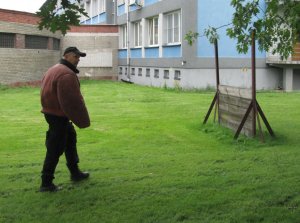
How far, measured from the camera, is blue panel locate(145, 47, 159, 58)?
1105 inches

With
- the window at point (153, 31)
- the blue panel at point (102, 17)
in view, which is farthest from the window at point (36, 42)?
the blue panel at point (102, 17)

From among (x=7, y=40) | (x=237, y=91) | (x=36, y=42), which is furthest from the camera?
(x=36, y=42)

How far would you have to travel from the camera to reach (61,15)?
5.23m

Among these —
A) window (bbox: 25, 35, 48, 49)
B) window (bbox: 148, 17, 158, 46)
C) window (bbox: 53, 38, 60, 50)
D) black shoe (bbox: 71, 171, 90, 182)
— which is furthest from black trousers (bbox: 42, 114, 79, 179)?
window (bbox: 53, 38, 60, 50)

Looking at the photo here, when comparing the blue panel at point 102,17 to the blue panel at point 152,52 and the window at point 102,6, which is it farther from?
the blue panel at point 152,52

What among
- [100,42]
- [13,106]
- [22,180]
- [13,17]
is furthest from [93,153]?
[100,42]

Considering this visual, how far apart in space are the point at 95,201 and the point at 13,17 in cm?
2280

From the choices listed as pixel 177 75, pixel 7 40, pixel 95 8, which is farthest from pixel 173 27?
pixel 95 8

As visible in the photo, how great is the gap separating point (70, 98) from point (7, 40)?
73.6ft

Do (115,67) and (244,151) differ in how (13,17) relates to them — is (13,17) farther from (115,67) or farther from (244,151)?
(244,151)

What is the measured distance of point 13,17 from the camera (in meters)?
27.1

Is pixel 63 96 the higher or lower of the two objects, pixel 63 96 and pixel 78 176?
the higher

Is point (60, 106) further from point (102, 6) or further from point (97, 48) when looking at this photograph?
point (102, 6)

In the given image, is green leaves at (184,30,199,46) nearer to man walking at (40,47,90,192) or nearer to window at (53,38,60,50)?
man walking at (40,47,90,192)
